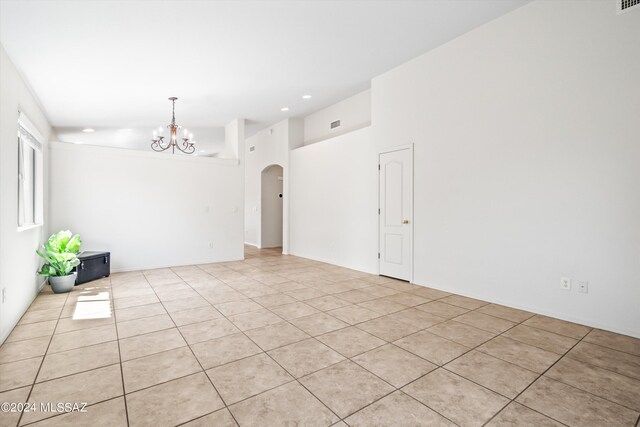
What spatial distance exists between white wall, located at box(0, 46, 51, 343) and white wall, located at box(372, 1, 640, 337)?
4.83 meters

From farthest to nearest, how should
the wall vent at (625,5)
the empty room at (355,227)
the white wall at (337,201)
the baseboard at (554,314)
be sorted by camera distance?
the white wall at (337,201) < the baseboard at (554,314) < the wall vent at (625,5) < the empty room at (355,227)

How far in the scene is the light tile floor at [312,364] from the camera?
1779mm

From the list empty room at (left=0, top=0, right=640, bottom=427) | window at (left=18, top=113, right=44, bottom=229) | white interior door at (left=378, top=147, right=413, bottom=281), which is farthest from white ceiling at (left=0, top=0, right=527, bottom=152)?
white interior door at (left=378, top=147, right=413, bottom=281)

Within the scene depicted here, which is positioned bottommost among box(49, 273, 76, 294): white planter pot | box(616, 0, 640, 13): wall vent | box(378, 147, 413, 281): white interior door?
box(49, 273, 76, 294): white planter pot

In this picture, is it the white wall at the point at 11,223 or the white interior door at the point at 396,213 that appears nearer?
the white wall at the point at 11,223

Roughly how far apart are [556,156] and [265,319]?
11.7ft

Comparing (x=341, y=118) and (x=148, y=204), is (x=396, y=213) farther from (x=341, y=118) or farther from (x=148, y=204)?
(x=148, y=204)

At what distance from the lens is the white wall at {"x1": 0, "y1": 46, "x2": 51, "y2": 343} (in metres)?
2.91

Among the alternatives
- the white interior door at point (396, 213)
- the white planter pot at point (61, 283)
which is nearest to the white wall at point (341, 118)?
the white interior door at point (396, 213)

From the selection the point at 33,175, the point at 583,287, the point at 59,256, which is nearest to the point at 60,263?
the point at 59,256

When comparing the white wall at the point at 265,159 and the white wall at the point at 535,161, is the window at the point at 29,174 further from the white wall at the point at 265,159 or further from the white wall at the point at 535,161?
the white wall at the point at 535,161

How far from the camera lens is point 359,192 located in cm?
584

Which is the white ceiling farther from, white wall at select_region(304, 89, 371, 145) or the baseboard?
the baseboard

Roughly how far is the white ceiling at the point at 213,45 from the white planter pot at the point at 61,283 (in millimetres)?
2877
